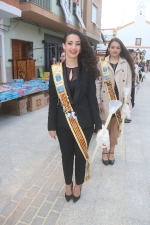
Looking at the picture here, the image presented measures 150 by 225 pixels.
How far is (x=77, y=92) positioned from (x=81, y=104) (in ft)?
0.47

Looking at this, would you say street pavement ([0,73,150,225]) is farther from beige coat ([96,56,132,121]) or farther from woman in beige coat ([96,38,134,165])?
beige coat ([96,56,132,121])

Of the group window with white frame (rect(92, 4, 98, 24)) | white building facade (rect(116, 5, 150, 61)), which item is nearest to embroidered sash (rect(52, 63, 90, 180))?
window with white frame (rect(92, 4, 98, 24))

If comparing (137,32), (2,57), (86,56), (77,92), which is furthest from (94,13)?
(137,32)

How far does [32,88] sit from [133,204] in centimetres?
440

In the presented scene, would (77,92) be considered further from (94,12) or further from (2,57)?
(94,12)

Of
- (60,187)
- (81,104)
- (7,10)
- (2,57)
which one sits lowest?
(60,187)

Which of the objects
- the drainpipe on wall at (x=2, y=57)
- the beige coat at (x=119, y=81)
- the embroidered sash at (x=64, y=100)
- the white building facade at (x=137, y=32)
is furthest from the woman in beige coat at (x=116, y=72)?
the white building facade at (x=137, y=32)

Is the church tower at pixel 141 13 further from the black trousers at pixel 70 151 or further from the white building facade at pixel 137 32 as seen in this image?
the black trousers at pixel 70 151

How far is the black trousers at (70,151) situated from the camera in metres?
2.10

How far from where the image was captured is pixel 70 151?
2.16 m

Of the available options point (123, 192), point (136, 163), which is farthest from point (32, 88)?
point (123, 192)

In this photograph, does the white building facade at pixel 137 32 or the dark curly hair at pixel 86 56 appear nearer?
the dark curly hair at pixel 86 56

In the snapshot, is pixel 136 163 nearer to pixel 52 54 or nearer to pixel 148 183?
pixel 148 183

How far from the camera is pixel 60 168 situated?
3.01 metres
